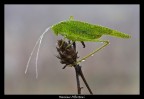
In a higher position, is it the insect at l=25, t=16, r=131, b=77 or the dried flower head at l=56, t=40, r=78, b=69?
the insect at l=25, t=16, r=131, b=77

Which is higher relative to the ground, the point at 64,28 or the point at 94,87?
the point at 64,28

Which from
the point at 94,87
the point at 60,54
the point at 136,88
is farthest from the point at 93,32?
the point at 136,88

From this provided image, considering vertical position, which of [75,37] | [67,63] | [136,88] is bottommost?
[136,88]

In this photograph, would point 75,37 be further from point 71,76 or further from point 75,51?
point 71,76

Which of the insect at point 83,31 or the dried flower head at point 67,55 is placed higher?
the insect at point 83,31
